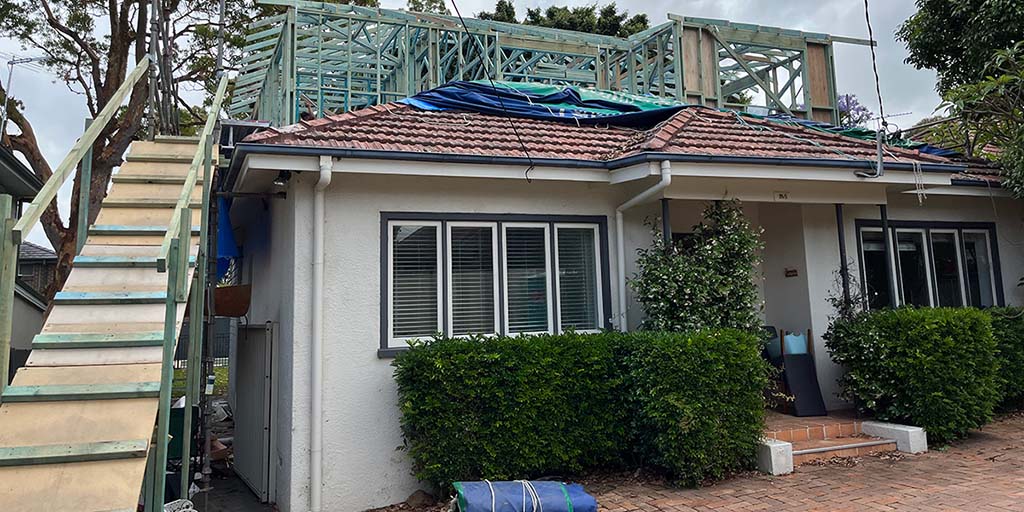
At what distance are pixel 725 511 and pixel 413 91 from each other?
32.2ft

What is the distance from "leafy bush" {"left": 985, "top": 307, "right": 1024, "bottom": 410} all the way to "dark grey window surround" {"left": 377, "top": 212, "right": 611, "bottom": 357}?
4.99 metres

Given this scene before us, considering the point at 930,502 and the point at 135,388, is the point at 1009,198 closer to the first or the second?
the point at 930,502

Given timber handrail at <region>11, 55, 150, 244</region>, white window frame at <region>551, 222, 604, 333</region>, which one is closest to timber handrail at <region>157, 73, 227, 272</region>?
timber handrail at <region>11, 55, 150, 244</region>

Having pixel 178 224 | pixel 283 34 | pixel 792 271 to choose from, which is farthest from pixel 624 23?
pixel 178 224

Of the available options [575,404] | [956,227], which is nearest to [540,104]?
[575,404]

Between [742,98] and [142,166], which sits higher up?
[742,98]

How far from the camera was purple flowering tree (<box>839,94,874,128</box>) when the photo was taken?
45.4ft

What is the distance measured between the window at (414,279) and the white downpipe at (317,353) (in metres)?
0.72

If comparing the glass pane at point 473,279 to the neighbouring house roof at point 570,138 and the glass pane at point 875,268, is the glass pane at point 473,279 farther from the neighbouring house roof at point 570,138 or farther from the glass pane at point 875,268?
the glass pane at point 875,268

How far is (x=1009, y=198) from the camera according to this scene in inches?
367

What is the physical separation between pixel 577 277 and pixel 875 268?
459 cm

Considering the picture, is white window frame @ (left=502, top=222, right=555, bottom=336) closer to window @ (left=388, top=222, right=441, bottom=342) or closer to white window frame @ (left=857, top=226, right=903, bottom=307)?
window @ (left=388, top=222, right=441, bottom=342)

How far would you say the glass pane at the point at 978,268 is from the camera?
364 inches

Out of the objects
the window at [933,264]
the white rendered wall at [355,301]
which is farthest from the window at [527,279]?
the window at [933,264]
